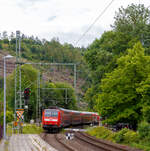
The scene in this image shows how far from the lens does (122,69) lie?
29578mm

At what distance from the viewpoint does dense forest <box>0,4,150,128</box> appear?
28641 millimetres

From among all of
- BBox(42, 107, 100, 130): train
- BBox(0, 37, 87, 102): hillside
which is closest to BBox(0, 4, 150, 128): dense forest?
BBox(42, 107, 100, 130): train

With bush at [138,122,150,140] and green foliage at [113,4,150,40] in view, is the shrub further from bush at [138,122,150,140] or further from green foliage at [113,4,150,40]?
green foliage at [113,4,150,40]

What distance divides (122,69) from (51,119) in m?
12.0

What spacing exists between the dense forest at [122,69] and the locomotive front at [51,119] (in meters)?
6.01

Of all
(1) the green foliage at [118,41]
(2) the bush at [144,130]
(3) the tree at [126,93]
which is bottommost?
(2) the bush at [144,130]

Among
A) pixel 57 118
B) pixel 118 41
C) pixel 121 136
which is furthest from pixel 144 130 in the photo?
pixel 118 41

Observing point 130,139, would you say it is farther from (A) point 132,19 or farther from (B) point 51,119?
(A) point 132,19

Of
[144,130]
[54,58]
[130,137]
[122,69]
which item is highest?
[54,58]

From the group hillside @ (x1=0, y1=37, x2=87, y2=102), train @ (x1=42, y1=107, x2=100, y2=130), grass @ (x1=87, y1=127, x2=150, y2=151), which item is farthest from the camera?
hillside @ (x1=0, y1=37, x2=87, y2=102)

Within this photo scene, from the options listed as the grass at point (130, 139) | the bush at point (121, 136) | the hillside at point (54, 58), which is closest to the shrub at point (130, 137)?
the grass at point (130, 139)

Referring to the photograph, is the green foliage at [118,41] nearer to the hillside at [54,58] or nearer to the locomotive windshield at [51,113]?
the locomotive windshield at [51,113]

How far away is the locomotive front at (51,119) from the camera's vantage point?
37.3 m

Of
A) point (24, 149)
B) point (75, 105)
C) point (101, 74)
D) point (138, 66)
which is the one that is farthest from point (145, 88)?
point (75, 105)
